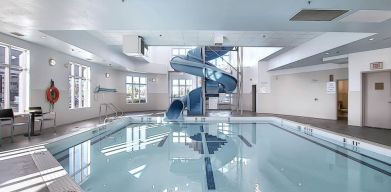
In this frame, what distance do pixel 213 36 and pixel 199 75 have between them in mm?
2779

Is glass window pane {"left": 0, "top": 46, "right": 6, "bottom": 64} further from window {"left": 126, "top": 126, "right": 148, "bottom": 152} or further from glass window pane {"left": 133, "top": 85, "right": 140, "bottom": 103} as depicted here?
glass window pane {"left": 133, "top": 85, "right": 140, "bottom": 103}

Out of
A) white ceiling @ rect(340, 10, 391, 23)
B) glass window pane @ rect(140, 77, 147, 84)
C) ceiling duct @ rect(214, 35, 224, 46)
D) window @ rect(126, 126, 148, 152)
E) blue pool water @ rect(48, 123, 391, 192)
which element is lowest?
blue pool water @ rect(48, 123, 391, 192)

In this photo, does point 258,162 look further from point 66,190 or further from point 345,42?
point 345,42

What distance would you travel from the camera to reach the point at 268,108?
11562 mm

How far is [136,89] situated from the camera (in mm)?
13195

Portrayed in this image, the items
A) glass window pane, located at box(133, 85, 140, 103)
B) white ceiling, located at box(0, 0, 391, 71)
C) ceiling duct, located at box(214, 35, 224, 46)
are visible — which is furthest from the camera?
glass window pane, located at box(133, 85, 140, 103)

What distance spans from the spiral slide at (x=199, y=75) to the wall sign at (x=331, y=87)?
3.54 m

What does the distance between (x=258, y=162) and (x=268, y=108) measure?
26.8 ft

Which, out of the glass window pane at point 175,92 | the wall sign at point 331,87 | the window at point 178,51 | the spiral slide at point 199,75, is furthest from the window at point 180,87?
the wall sign at point 331,87

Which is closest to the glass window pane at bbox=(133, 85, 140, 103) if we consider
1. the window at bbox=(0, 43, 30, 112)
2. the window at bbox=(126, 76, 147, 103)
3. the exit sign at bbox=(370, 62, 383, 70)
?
the window at bbox=(126, 76, 147, 103)

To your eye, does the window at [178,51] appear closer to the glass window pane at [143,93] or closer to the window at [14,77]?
the glass window pane at [143,93]

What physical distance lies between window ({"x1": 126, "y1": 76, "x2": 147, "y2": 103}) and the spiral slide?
4.06 meters

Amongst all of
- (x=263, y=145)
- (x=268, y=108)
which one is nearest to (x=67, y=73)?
(x=263, y=145)

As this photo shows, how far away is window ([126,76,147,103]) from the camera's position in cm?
1277
